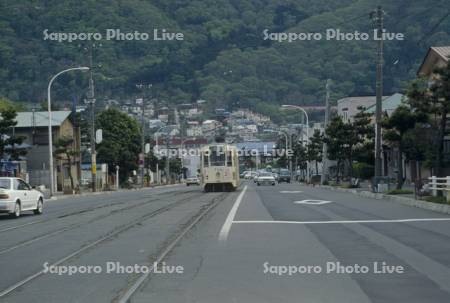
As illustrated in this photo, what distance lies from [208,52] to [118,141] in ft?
155

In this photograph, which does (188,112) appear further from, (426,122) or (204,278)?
(204,278)

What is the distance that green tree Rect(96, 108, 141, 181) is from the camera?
90.3 meters

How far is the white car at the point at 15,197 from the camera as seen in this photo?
91.7 ft

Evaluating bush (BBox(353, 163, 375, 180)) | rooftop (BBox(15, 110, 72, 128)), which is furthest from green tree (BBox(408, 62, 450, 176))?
rooftop (BBox(15, 110, 72, 128))

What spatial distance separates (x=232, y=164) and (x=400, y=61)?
2171 inches

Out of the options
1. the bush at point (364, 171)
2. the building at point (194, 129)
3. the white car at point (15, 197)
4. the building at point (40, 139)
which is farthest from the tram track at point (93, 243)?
the building at point (194, 129)

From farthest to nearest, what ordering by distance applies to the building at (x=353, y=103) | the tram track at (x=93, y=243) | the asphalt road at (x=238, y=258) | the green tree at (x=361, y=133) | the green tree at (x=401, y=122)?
the building at (x=353, y=103) → the green tree at (x=361, y=133) → the green tree at (x=401, y=122) → the tram track at (x=93, y=243) → the asphalt road at (x=238, y=258)

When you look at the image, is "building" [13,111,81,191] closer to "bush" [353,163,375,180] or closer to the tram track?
"bush" [353,163,375,180]

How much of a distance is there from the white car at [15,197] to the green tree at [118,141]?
5874 centimetres

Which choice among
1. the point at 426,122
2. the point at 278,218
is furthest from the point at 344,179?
the point at 278,218

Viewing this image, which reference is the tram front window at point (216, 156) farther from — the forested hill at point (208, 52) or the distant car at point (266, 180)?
the forested hill at point (208, 52)

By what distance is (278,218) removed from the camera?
963 inches

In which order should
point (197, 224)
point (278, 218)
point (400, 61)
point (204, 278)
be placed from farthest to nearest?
point (400, 61) < point (278, 218) < point (197, 224) < point (204, 278)

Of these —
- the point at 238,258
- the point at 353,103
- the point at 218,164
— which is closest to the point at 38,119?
the point at 218,164
